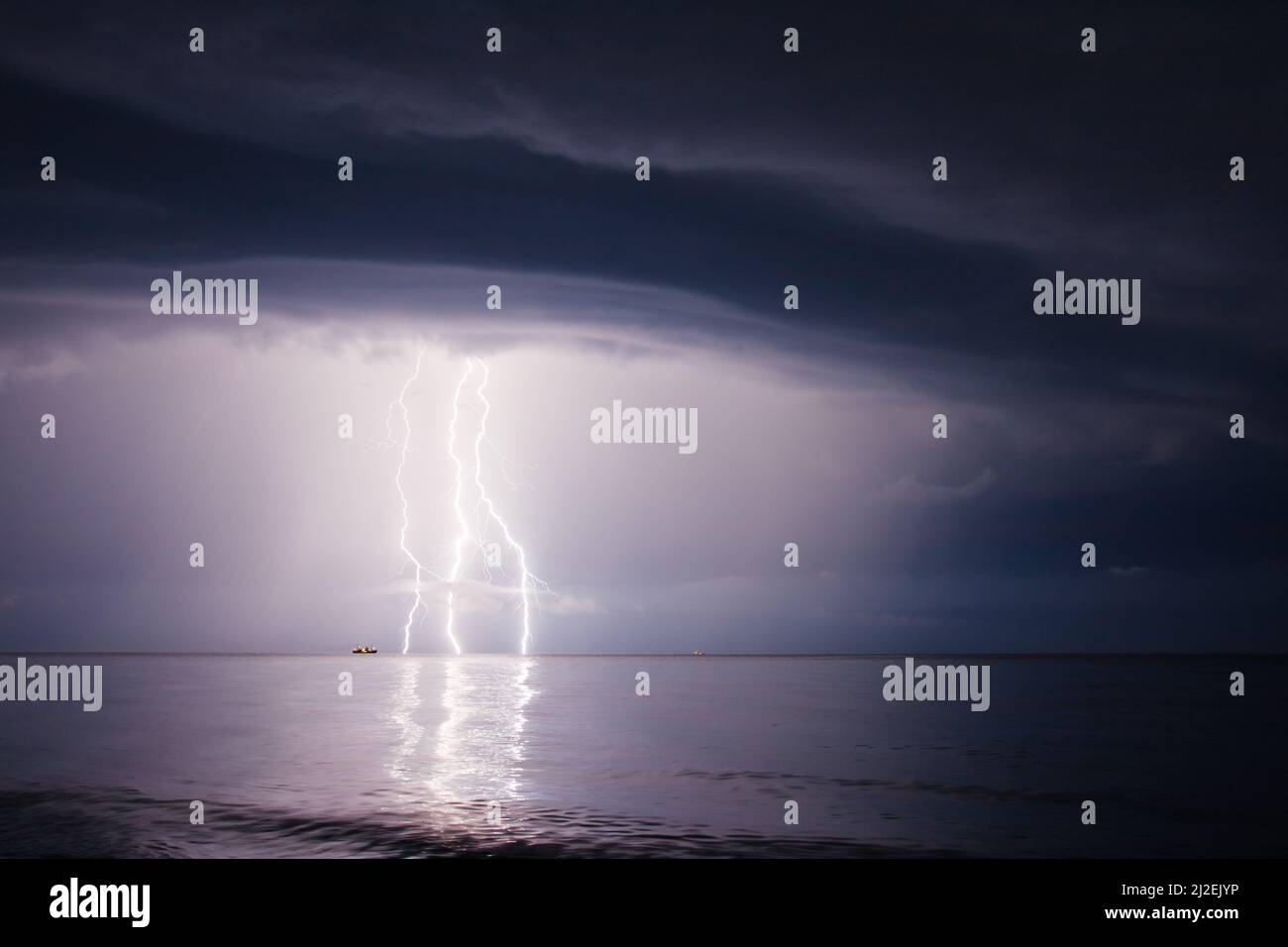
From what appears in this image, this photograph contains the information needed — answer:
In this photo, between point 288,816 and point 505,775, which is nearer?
point 288,816
